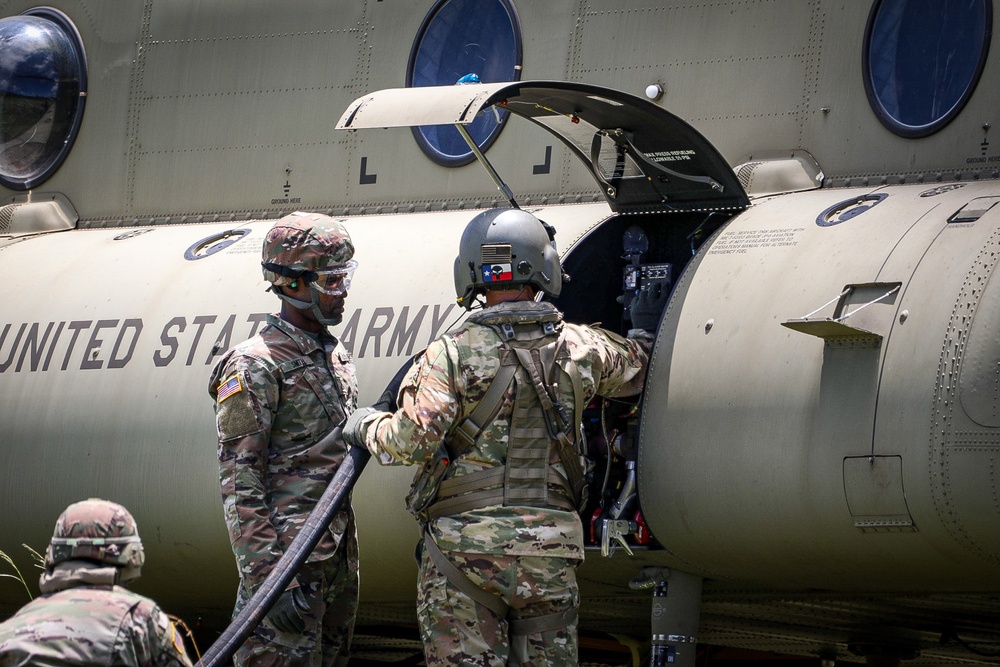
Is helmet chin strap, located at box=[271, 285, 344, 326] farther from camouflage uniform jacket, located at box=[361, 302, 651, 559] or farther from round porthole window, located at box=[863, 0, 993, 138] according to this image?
round porthole window, located at box=[863, 0, 993, 138]

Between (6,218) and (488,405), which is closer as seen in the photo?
(488,405)

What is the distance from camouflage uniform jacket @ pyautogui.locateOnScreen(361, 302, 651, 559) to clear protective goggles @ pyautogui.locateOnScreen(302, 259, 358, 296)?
1.59 ft

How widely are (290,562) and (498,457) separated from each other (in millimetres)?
793

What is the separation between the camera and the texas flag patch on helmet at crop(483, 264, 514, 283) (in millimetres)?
5441

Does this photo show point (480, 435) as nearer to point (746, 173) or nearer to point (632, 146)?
point (632, 146)

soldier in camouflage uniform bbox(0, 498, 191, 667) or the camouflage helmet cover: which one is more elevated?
the camouflage helmet cover

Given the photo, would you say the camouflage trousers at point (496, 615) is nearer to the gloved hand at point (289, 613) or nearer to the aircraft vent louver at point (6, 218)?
the gloved hand at point (289, 613)

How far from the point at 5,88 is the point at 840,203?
494 cm

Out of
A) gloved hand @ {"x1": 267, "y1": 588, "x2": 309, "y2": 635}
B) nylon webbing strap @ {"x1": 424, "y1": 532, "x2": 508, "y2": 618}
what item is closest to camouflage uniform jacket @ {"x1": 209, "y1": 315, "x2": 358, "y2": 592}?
gloved hand @ {"x1": 267, "y1": 588, "x2": 309, "y2": 635}

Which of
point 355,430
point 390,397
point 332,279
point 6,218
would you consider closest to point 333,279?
point 332,279

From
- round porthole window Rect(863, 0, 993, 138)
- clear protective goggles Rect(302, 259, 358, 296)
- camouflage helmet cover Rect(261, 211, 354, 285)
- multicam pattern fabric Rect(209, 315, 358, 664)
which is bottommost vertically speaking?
multicam pattern fabric Rect(209, 315, 358, 664)

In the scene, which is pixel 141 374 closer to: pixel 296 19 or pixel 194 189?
pixel 194 189

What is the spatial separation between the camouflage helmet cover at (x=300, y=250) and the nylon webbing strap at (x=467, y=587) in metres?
1.15

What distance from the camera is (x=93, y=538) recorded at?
4.03 metres
